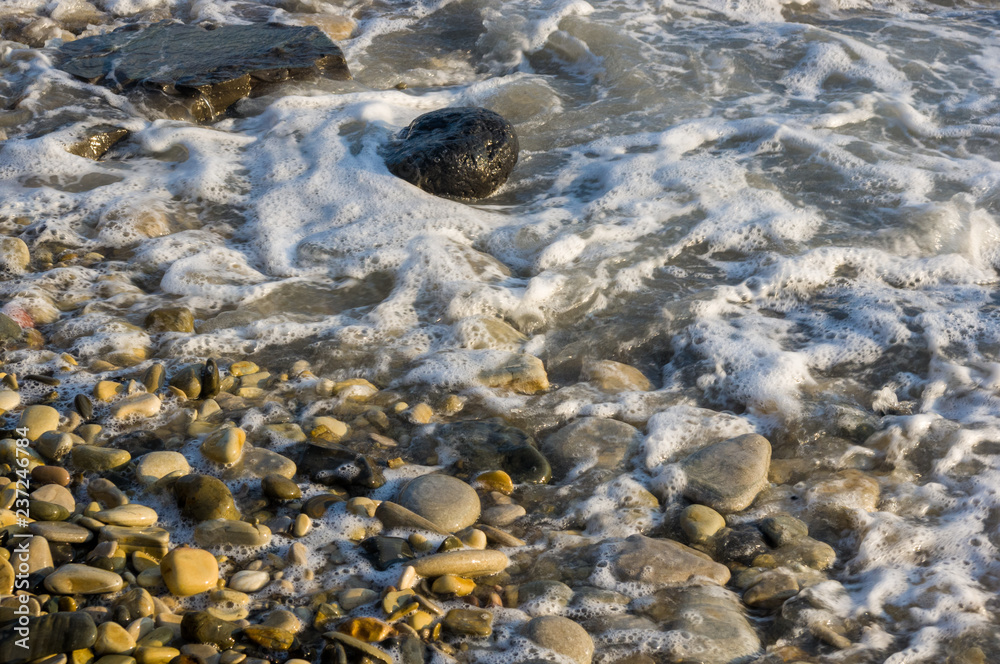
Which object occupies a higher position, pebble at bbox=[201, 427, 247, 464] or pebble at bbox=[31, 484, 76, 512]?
pebble at bbox=[31, 484, 76, 512]

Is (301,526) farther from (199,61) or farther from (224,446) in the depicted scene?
(199,61)

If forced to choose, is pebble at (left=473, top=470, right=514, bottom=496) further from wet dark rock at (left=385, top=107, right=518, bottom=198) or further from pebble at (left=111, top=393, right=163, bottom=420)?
wet dark rock at (left=385, top=107, right=518, bottom=198)

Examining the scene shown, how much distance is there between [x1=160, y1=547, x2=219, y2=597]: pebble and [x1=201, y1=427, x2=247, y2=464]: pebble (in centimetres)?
50

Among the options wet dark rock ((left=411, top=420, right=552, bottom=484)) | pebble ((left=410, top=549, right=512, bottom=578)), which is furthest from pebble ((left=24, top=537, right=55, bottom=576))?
wet dark rock ((left=411, top=420, right=552, bottom=484))

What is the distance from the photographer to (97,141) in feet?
16.8

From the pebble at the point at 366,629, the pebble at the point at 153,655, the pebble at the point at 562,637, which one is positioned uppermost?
the pebble at the point at 153,655

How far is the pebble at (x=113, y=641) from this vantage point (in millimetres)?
1862

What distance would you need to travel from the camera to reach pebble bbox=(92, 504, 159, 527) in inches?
88.4

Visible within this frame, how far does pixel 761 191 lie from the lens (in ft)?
16.0

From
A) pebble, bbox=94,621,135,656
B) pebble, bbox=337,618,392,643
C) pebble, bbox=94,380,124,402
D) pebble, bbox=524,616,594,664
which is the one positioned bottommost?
pebble, bbox=94,380,124,402

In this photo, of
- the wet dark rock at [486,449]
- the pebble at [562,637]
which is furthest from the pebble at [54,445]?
the pebble at [562,637]

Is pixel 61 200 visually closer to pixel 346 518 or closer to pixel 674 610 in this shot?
pixel 346 518

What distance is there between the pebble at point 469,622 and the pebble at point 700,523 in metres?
0.81

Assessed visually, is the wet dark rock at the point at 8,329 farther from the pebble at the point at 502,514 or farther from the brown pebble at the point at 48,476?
the pebble at the point at 502,514
